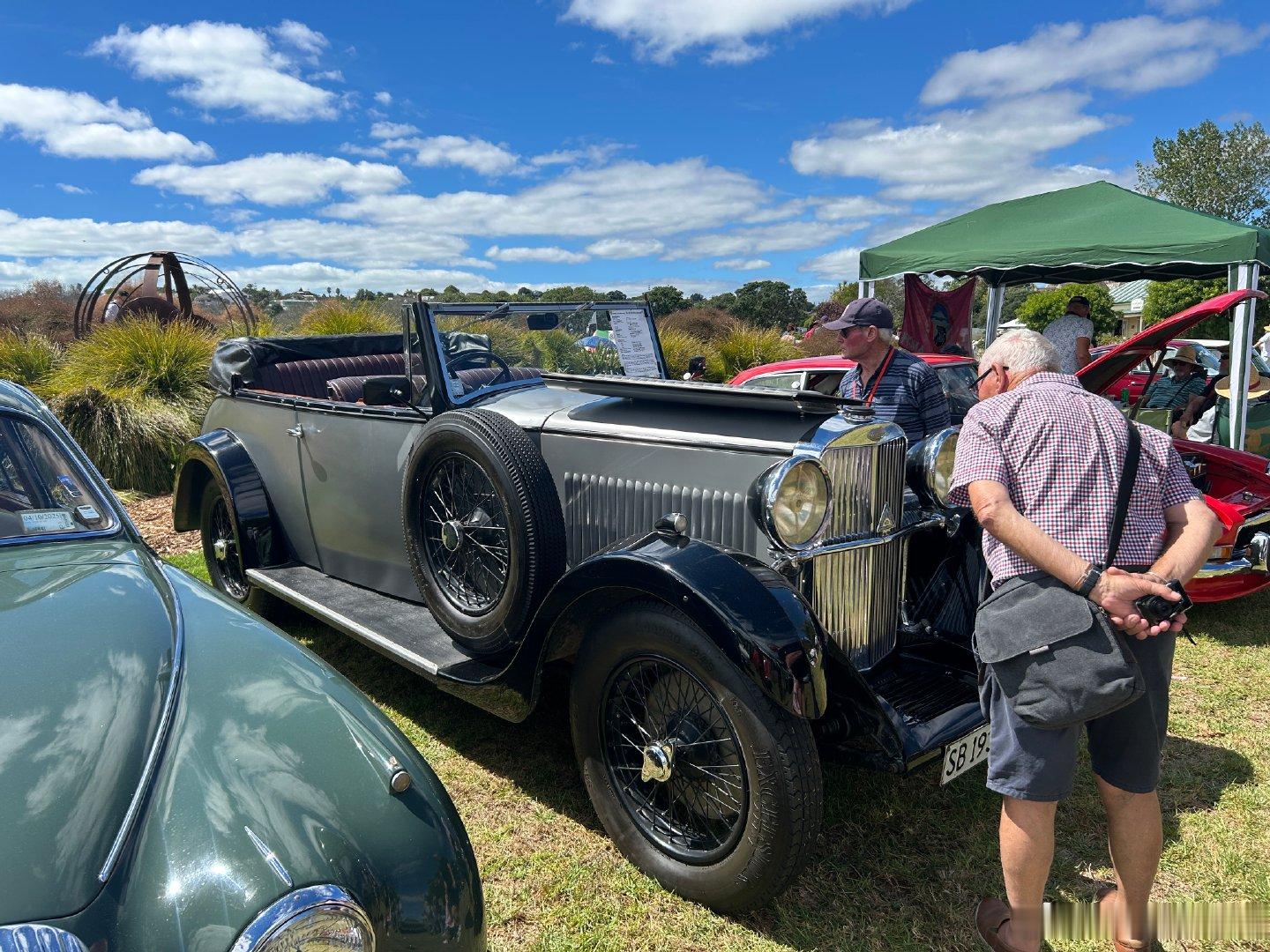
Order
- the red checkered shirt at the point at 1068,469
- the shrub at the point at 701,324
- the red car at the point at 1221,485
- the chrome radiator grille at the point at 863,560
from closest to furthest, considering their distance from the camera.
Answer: the red checkered shirt at the point at 1068,469, the chrome radiator grille at the point at 863,560, the red car at the point at 1221,485, the shrub at the point at 701,324

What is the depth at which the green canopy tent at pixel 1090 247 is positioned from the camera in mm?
7496

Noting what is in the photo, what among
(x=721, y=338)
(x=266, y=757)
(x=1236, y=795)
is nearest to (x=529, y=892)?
(x=266, y=757)

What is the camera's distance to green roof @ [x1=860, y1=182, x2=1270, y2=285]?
772 centimetres

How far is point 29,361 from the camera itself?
34.7 feet

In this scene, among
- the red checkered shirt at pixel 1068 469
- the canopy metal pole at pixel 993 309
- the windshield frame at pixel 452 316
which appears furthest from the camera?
the canopy metal pole at pixel 993 309

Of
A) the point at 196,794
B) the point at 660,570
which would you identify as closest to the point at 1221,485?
the point at 660,570

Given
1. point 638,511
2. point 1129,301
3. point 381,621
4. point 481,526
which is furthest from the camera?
point 1129,301

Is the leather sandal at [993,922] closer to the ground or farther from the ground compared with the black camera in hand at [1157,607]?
closer to the ground

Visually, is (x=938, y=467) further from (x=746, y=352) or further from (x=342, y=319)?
(x=746, y=352)

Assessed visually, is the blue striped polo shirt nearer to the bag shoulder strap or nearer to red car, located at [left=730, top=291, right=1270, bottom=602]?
red car, located at [left=730, top=291, right=1270, bottom=602]

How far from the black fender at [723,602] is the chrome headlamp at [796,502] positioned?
0.48ft

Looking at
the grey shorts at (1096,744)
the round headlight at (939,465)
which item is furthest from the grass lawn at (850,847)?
the round headlight at (939,465)

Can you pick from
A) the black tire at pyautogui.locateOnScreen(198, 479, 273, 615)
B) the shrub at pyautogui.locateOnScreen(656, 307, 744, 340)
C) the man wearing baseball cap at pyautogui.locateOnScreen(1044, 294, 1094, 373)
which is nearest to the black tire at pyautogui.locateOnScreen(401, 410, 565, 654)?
the black tire at pyautogui.locateOnScreen(198, 479, 273, 615)

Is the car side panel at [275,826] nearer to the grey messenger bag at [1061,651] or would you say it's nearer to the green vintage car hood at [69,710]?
the green vintage car hood at [69,710]
